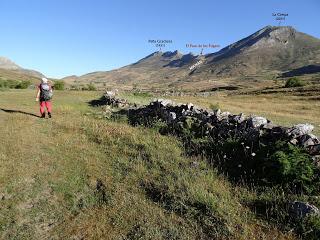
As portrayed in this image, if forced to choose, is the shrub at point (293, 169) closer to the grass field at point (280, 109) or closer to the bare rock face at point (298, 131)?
the bare rock face at point (298, 131)

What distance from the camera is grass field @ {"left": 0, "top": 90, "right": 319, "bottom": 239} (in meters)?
8.76

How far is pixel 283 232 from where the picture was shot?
8.31 meters

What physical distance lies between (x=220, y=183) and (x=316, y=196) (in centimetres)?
243

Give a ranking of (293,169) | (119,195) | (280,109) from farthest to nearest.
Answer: (280,109), (119,195), (293,169)

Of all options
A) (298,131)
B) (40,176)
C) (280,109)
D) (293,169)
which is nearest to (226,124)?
(298,131)

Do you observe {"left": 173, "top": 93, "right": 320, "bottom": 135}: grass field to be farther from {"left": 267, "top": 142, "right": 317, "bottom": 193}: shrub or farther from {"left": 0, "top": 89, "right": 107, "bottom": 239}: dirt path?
{"left": 0, "top": 89, "right": 107, "bottom": 239}: dirt path

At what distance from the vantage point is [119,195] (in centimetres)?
1043

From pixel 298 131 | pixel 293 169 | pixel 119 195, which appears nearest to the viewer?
pixel 293 169

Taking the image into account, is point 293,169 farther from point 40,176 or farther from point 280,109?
point 280,109

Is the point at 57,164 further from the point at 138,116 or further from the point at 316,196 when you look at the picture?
the point at 138,116

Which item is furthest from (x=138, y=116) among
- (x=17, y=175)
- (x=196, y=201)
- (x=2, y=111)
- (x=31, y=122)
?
(x=196, y=201)

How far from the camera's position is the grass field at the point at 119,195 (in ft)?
28.7

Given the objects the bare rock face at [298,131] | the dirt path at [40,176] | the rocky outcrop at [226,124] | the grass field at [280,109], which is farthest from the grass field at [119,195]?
the grass field at [280,109]

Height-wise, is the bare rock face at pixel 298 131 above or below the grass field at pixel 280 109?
above
